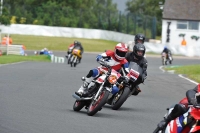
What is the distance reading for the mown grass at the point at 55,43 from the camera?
6581cm

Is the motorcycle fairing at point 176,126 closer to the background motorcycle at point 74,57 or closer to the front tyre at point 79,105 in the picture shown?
the front tyre at point 79,105

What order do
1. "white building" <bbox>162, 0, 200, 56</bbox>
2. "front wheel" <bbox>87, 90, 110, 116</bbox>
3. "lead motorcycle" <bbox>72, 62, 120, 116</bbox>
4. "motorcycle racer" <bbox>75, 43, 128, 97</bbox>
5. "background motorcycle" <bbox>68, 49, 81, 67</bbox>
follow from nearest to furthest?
"front wheel" <bbox>87, 90, 110, 116</bbox>, "lead motorcycle" <bbox>72, 62, 120, 116</bbox>, "motorcycle racer" <bbox>75, 43, 128, 97</bbox>, "background motorcycle" <bbox>68, 49, 81, 67</bbox>, "white building" <bbox>162, 0, 200, 56</bbox>

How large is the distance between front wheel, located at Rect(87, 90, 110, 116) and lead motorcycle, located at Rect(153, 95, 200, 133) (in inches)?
149

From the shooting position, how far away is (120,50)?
46.6ft

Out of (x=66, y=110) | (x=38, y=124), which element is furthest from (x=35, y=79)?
(x=38, y=124)

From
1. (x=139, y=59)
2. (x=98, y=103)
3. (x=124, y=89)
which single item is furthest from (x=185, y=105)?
(x=139, y=59)

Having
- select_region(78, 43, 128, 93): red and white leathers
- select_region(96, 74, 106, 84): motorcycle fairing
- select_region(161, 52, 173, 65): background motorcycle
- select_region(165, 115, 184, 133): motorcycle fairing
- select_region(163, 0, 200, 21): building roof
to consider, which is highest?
select_region(163, 0, 200, 21): building roof

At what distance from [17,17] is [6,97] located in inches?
2352

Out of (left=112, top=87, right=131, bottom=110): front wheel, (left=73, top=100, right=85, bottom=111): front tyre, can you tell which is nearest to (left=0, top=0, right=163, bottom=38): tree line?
(left=112, top=87, right=131, bottom=110): front wheel

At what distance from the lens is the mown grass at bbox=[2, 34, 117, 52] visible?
216ft

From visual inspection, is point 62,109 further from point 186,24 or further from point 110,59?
point 186,24

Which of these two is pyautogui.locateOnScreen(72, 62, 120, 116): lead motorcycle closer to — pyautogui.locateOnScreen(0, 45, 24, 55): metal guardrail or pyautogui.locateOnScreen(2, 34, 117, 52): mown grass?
pyautogui.locateOnScreen(0, 45, 24, 55): metal guardrail

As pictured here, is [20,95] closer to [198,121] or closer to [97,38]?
[198,121]

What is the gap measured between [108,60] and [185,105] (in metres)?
4.89
